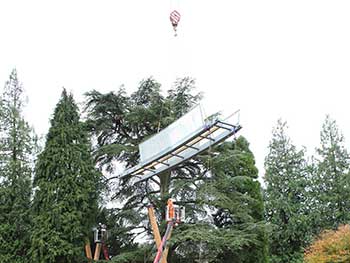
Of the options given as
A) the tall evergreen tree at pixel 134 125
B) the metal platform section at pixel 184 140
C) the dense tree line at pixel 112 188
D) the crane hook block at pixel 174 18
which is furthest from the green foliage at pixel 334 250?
the crane hook block at pixel 174 18

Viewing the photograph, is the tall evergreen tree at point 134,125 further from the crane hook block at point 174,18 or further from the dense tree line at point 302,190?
the dense tree line at point 302,190

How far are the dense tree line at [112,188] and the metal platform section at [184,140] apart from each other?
5.64ft

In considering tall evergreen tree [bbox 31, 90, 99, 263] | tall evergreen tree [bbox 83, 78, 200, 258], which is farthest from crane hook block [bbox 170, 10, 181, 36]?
tall evergreen tree [bbox 31, 90, 99, 263]

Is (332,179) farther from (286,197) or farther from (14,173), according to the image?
(14,173)

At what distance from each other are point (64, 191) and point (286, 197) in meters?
11.0

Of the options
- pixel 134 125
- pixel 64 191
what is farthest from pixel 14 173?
pixel 134 125

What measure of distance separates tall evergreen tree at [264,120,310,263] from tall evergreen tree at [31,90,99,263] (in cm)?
905

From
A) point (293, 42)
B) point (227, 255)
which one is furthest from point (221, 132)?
point (227, 255)

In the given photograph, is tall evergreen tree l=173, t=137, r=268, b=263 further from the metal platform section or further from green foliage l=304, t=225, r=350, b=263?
green foliage l=304, t=225, r=350, b=263

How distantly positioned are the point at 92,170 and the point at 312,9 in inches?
288

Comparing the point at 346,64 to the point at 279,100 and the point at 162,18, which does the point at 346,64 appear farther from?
the point at 162,18

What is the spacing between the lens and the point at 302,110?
21.5m

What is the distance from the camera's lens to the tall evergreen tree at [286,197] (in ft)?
67.3

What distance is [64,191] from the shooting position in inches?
535
